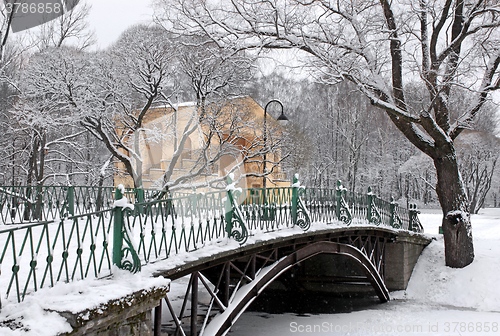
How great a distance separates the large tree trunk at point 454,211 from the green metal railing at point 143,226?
6.83ft

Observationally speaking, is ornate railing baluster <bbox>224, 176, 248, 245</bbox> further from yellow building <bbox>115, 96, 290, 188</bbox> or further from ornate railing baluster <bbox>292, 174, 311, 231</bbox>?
yellow building <bbox>115, 96, 290, 188</bbox>

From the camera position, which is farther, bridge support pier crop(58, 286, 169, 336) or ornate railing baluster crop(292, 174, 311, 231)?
ornate railing baluster crop(292, 174, 311, 231)

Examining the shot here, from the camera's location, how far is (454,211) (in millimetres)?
13961

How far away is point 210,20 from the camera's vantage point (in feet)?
39.8

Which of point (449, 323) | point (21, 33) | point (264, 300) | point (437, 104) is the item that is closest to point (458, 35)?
point (437, 104)

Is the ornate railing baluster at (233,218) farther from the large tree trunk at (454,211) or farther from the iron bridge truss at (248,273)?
the large tree trunk at (454,211)

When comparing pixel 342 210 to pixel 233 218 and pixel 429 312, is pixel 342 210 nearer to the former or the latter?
pixel 429 312

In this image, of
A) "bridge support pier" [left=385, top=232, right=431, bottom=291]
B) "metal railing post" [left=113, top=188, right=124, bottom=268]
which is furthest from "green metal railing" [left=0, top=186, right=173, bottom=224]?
"bridge support pier" [left=385, top=232, right=431, bottom=291]

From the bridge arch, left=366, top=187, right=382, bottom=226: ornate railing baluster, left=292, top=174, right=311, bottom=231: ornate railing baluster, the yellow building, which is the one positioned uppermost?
the yellow building

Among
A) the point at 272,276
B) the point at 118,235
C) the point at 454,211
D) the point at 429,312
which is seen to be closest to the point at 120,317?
the point at 118,235

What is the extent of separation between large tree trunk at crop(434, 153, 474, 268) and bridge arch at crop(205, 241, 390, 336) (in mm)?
2870

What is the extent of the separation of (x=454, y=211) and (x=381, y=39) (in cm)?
647

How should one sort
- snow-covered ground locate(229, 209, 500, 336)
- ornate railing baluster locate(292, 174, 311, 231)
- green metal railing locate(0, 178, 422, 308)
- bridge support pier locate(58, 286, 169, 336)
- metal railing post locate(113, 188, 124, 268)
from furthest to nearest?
snow-covered ground locate(229, 209, 500, 336), ornate railing baluster locate(292, 174, 311, 231), metal railing post locate(113, 188, 124, 268), green metal railing locate(0, 178, 422, 308), bridge support pier locate(58, 286, 169, 336)

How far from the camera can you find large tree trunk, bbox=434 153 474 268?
544 inches
